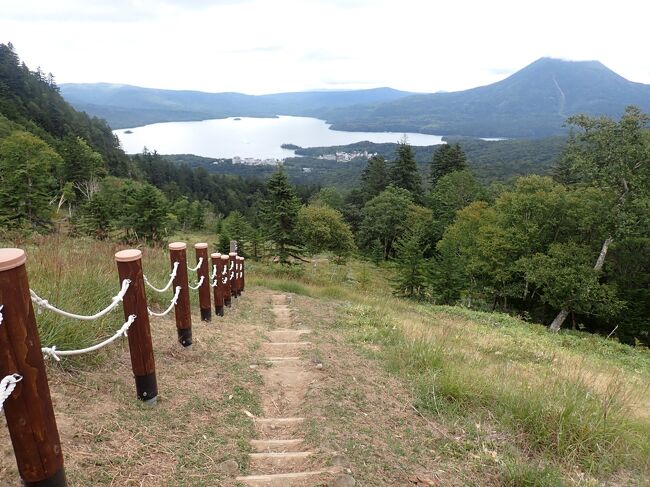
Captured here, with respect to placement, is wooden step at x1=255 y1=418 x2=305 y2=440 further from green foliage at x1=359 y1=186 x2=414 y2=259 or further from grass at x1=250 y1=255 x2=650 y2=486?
green foliage at x1=359 y1=186 x2=414 y2=259

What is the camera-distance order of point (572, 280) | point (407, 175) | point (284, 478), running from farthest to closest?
point (407, 175)
point (572, 280)
point (284, 478)

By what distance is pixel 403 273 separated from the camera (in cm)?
2600

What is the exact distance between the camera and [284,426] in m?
3.67

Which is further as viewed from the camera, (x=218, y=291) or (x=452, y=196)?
(x=452, y=196)

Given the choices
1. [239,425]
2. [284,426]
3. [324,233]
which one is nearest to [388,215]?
[324,233]

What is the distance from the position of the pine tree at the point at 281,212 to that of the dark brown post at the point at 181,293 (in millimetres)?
21795

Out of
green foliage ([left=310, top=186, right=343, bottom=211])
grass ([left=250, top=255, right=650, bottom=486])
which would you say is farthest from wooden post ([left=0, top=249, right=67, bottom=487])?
green foliage ([left=310, top=186, right=343, bottom=211])

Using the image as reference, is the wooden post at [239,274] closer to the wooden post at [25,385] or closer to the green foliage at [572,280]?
the wooden post at [25,385]

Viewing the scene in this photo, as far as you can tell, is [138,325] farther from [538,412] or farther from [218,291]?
[218,291]

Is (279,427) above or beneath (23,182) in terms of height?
beneath

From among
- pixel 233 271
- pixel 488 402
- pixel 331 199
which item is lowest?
pixel 331 199

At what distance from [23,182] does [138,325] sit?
1384 inches

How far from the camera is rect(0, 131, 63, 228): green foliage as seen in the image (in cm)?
2925

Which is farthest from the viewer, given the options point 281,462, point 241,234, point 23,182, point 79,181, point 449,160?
point 79,181
